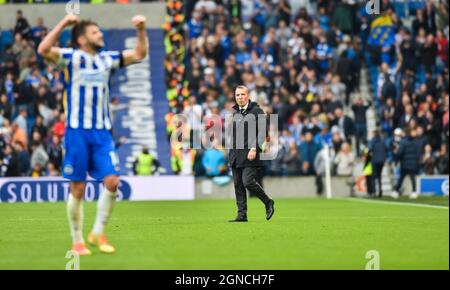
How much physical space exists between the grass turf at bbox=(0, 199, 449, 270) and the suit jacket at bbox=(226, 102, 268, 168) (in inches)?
38.2

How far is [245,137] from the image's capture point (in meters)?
19.0

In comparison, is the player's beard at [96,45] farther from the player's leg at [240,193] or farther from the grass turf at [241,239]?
the player's leg at [240,193]

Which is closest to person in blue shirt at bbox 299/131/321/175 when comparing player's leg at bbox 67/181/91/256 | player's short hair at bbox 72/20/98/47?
Result: player's leg at bbox 67/181/91/256

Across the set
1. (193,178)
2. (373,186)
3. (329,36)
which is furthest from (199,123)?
(329,36)

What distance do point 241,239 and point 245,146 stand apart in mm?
4026

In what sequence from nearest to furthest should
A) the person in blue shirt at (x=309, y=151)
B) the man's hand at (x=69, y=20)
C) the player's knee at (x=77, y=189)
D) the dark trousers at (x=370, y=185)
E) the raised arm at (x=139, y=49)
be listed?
the man's hand at (x=69, y=20) < the raised arm at (x=139, y=49) < the player's knee at (x=77, y=189) < the dark trousers at (x=370, y=185) < the person in blue shirt at (x=309, y=151)

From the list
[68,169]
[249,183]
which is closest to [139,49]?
[68,169]

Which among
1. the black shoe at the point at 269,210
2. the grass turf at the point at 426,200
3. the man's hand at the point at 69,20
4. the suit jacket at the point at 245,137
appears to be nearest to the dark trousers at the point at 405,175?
the grass turf at the point at 426,200

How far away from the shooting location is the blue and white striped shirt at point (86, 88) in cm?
1323

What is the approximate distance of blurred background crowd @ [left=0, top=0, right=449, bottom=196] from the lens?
110 ft

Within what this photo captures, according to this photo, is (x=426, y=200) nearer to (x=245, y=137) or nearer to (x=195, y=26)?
(x=245, y=137)

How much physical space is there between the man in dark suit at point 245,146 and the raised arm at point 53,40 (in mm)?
5766

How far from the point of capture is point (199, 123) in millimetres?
33688
